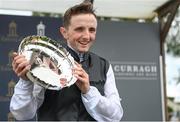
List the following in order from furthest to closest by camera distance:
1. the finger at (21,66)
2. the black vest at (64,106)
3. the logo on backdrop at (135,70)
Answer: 1. the logo on backdrop at (135,70)
2. the black vest at (64,106)
3. the finger at (21,66)

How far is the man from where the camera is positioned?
1.26m

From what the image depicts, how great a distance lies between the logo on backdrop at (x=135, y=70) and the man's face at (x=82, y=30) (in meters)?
3.29

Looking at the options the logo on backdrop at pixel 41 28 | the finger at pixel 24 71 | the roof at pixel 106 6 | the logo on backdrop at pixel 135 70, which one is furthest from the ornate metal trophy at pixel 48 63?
the logo on backdrop at pixel 135 70

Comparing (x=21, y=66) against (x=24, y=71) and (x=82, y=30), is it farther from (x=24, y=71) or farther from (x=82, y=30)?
(x=82, y=30)

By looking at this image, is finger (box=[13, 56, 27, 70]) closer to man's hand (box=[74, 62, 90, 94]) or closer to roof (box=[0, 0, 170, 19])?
man's hand (box=[74, 62, 90, 94])

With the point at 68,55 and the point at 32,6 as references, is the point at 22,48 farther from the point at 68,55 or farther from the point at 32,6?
the point at 32,6

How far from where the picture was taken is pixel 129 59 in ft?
15.5

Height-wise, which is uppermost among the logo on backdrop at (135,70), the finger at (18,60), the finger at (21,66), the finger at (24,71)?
the finger at (18,60)

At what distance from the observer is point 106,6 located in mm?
4559

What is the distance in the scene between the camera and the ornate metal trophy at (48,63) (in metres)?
1.22

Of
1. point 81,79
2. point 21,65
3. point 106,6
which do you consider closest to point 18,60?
point 21,65

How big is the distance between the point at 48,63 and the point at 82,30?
16cm

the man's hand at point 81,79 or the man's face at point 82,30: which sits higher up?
the man's face at point 82,30

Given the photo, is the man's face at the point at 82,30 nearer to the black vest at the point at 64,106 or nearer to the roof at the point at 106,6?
the black vest at the point at 64,106
